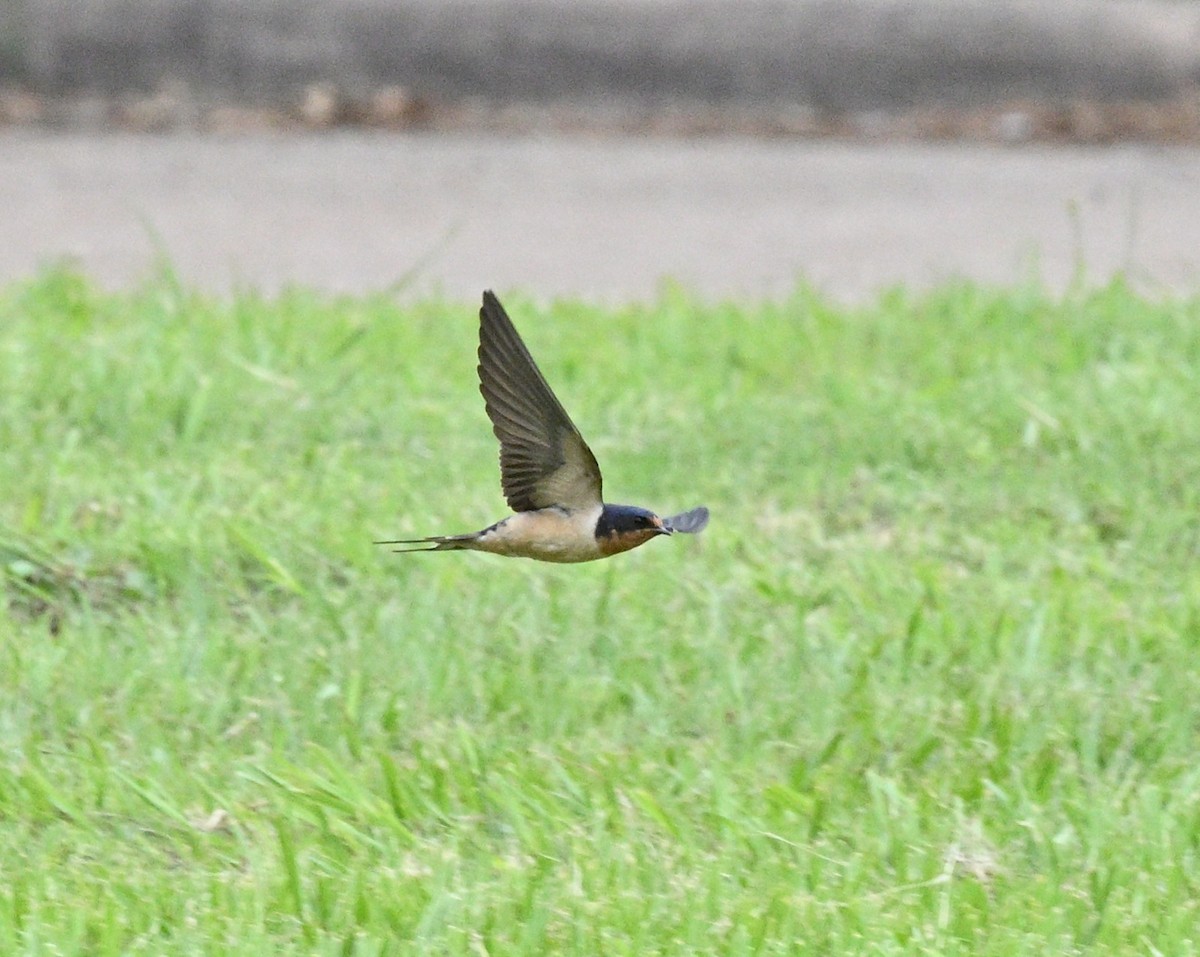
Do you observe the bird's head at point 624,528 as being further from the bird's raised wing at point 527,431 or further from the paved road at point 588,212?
the paved road at point 588,212

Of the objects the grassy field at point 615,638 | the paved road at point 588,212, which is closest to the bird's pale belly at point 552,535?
the grassy field at point 615,638

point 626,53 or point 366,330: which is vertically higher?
point 626,53

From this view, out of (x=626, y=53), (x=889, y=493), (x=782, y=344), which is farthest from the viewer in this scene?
(x=626, y=53)

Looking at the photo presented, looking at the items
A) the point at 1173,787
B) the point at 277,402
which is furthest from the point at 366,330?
the point at 1173,787

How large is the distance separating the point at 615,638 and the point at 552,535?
5.25 ft

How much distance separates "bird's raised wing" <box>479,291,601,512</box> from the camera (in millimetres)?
2605

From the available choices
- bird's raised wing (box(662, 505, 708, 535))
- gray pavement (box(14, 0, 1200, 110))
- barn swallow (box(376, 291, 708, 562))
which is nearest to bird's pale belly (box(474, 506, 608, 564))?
barn swallow (box(376, 291, 708, 562))

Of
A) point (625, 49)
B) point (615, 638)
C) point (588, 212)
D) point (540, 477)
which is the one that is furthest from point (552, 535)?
point (625, 49)

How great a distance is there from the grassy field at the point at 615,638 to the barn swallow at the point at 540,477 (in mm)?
719

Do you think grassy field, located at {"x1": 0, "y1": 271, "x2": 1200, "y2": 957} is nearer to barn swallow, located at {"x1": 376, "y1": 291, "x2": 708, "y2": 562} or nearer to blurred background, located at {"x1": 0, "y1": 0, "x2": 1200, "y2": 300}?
barn swallow, located at {"x1": 376, "y1": 291, "x2": 708, "y2": 562}

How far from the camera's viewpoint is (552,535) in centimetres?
270

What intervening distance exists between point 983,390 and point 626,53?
376cm

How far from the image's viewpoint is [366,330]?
5812 mm

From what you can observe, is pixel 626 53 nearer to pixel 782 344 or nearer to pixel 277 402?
pixel 782 344
